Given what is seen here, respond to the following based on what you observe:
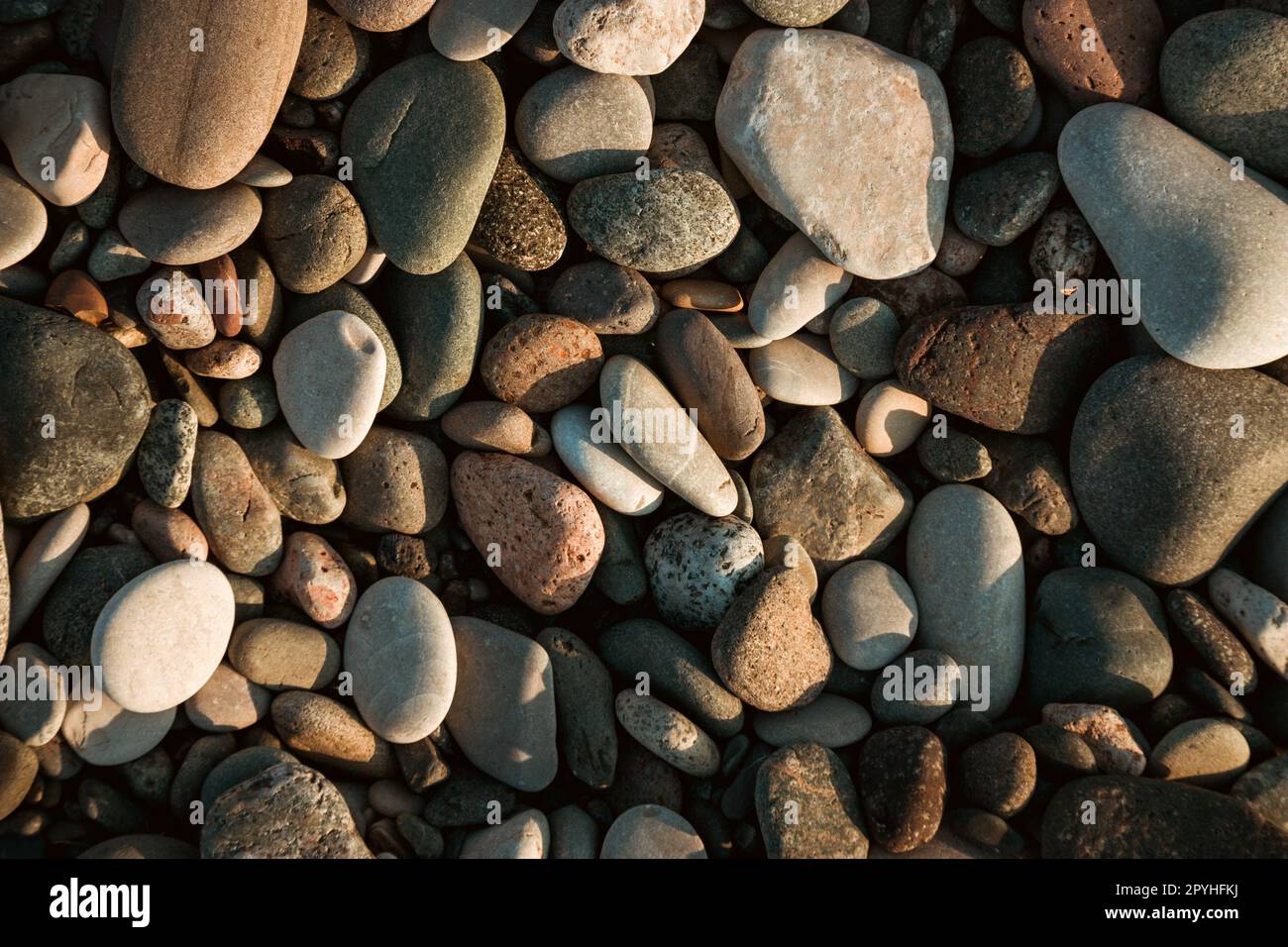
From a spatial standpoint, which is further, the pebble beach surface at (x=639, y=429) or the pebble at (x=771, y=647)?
the pebble at (x=771, y=647)

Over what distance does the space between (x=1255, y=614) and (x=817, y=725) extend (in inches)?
77.9

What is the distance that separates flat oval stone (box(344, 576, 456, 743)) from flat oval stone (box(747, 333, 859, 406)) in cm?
187

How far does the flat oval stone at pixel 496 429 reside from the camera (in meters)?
4.01

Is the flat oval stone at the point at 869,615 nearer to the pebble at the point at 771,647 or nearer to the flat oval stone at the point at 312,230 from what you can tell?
the pebble at the point at 771,647

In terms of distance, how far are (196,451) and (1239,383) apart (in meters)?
4.64

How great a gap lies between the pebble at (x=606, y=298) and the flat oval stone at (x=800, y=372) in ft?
1.91

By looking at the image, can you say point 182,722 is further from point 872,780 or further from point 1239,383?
point 1239,383

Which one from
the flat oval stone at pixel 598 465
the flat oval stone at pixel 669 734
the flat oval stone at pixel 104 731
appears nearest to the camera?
the flat oval stone at pixel 104 731

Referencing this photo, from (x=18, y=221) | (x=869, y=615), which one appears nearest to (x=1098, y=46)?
(x=869, y=615)

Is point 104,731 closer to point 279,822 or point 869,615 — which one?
point 279,822

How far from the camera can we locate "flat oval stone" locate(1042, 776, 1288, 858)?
3.52 meters

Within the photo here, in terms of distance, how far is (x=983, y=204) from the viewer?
13.4 feet

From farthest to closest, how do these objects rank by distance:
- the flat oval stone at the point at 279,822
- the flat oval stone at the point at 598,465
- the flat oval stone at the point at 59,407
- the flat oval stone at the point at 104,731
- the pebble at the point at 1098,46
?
the flat oval stone at the point at 598,465 < the pebble at the point at 1098,46 < the flat oval stone at the point at 104,731 < the flat oval stone at the point at 59,407 < the flat oval stone at the point at 279,822

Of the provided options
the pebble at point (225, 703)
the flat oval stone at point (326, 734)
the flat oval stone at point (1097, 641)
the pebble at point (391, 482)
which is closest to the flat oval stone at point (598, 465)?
the pebble at point (391, 482)
